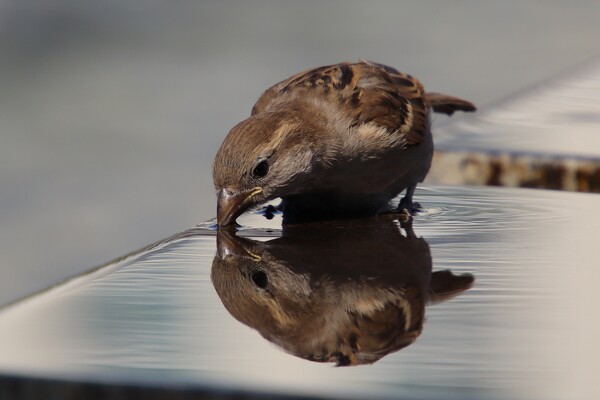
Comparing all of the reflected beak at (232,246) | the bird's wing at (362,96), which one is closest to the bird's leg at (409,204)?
the bird's wing at (362,96)

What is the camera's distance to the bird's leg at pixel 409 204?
4344mm

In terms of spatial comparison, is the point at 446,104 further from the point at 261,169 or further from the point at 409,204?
the point at 261,169

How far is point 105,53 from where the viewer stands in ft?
49.2

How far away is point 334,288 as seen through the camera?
113 inches

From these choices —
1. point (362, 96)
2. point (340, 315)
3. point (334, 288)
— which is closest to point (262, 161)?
point (362, 96)

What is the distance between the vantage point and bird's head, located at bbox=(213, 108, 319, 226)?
4.19 m

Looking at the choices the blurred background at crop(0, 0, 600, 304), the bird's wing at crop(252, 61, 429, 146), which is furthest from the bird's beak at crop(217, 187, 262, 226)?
the blurred background at crop(0, 0, 600, 304)

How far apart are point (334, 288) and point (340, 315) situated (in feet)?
0.84

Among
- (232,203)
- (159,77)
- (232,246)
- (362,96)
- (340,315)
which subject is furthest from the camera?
(159,77)

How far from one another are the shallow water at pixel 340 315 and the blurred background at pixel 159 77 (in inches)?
271

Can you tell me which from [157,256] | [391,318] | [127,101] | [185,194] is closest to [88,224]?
[185,194]

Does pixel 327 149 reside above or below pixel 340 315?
below

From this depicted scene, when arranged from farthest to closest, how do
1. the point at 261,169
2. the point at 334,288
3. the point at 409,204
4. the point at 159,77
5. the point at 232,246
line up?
the point at 159,77, the point at 409,204, the point at 261,169, the point at 232,246, the point at 334,288

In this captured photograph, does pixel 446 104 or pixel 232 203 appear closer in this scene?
pixel 232 203
